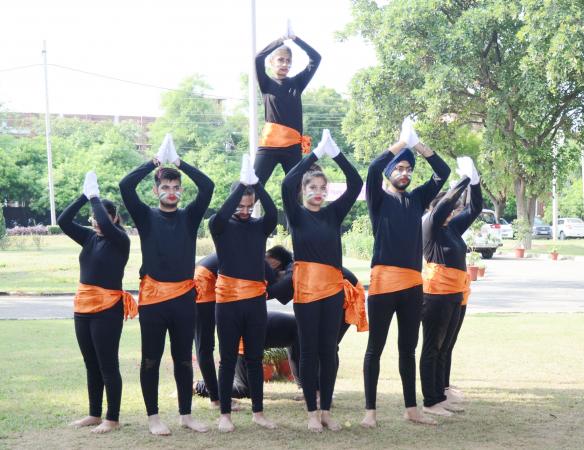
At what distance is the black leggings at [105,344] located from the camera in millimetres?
6164

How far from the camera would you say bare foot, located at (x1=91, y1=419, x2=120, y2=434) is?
6159 mm

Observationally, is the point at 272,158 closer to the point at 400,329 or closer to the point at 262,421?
the point at 400,329

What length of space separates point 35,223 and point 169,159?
58.1 metres

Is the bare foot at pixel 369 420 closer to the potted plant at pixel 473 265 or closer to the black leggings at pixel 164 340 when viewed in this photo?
the black leggings at pixel 164 340

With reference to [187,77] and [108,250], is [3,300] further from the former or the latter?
[187,77]

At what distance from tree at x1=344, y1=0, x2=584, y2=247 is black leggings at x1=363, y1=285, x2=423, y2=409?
23.1 metres

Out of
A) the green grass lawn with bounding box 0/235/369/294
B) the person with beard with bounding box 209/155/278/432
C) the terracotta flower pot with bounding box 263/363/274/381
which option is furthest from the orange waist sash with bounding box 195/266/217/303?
the green grass lawn with bounding box 0/235/369/294

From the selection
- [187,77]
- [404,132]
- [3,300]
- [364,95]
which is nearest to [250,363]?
[404,132]

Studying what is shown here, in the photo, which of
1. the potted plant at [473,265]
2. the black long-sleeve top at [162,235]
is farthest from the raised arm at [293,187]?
the potted plant at [473,265]

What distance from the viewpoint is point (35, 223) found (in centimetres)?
6141

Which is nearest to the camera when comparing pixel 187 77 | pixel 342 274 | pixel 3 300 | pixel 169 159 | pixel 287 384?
pixel 169 159

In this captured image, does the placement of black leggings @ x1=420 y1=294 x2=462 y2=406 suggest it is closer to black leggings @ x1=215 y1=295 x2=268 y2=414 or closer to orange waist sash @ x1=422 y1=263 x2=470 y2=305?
orange waist sash @ x1=422 y1=263 x2=470 y2=305

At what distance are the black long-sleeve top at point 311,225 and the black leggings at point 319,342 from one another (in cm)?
33

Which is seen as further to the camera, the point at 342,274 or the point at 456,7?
the point at 456,7
